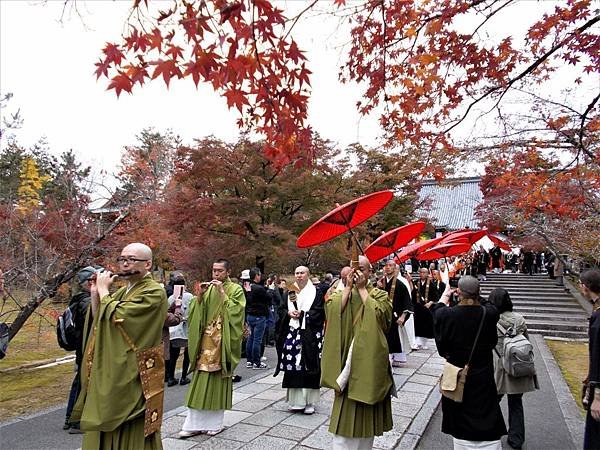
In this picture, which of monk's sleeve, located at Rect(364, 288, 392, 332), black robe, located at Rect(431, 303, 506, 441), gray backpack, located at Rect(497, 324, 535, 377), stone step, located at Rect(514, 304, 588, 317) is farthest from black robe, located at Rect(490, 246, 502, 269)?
black robe, located at Rect(431, 303, 506, 441)

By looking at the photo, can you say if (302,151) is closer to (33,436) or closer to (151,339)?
(151,339)

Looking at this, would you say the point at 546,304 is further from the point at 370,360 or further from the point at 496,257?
the point at 370,360

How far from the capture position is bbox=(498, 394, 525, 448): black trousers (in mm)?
4750

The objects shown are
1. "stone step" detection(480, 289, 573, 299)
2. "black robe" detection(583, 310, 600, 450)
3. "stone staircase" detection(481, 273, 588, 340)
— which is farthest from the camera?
"stone step" detection(480, 289, 573, 299)

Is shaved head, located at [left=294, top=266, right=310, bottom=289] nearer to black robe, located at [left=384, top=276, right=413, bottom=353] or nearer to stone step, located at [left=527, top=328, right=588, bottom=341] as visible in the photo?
black robe, located at [left=384, top=276, right=413, bottom=353]

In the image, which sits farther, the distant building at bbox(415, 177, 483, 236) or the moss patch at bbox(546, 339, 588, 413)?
the distant building at bbox(415, 177, 483, 236)

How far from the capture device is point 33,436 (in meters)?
4.86

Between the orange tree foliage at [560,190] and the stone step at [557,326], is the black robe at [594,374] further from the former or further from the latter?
the stone step at [557,326]

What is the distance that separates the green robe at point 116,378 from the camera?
10.0 feet

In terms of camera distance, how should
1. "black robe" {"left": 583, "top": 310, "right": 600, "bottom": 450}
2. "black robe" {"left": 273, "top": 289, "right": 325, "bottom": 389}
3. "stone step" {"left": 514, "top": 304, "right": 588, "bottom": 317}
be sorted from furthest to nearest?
"stone step" {"left": 514, "top": 304, "right": 588, "bottom": 317}, "black robe" {"left": 273, "top": 289, "right": 325, "bottom": 389}, "black robe" {"left": 583, "top": 310, "right": 600, "bottom": 450}

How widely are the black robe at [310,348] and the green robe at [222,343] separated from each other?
92cm

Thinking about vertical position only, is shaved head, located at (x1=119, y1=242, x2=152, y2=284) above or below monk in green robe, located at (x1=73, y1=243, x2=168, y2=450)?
above

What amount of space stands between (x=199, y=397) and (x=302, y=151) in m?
2.87

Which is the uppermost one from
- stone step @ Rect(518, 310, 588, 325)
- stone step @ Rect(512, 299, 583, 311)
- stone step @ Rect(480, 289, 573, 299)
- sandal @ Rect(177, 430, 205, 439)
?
stone step @ Rect(480, 289, 573, 299)
